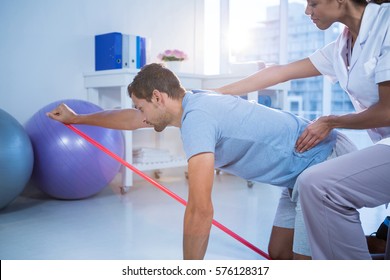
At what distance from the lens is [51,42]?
3184mm

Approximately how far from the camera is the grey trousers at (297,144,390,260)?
1.29 meters

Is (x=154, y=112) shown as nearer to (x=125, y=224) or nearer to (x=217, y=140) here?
(x=217, y=140)

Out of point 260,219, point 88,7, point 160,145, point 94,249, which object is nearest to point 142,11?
Answer: point 88,7

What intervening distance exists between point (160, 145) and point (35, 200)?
1.29m

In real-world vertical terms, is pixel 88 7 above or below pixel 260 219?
above

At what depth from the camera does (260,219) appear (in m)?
2.46

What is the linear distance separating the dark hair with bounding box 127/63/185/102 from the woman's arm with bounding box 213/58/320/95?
0.43 m

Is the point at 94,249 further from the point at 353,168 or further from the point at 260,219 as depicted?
the point at 353,168

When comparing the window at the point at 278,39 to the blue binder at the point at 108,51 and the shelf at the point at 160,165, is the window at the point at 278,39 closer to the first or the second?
the shelf at the point at 160,165

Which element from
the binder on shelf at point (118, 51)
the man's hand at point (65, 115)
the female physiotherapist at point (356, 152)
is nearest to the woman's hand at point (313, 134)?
the female physiotherapist at point (356, 152)

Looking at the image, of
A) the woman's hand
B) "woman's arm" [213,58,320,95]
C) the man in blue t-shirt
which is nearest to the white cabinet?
"woman's arm" [213,58,320,95]

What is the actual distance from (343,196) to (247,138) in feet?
1.03

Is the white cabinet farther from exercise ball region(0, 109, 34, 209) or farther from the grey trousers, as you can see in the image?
→ the grey trousers

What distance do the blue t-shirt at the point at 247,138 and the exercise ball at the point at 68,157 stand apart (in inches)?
52.7
